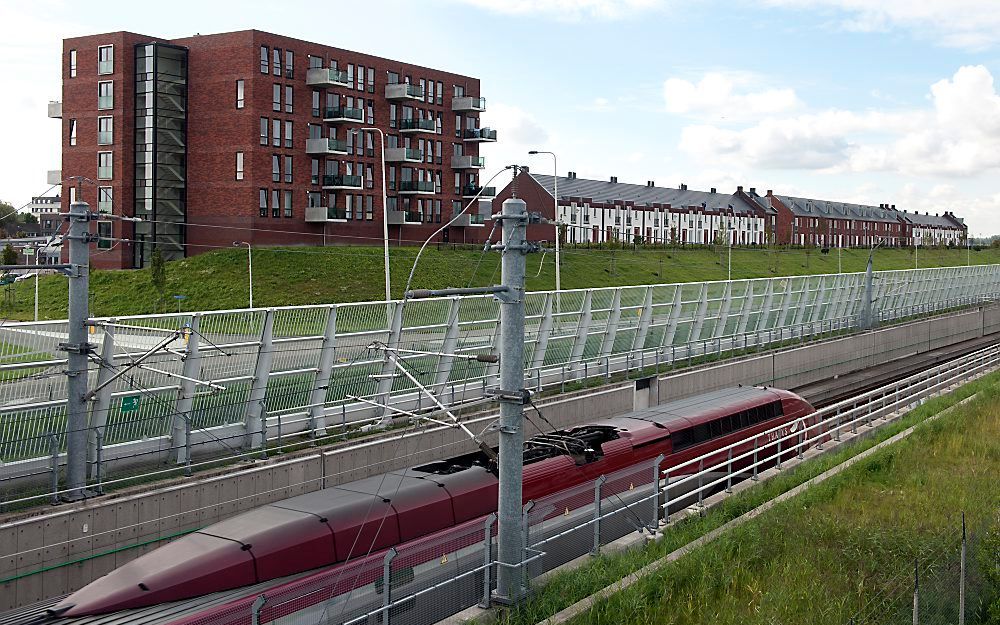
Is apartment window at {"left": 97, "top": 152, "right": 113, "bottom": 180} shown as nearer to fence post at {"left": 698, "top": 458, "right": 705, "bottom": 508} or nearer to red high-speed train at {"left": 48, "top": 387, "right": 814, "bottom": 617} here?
red high-speed train at {"left": 48, "top": 387, "right": 814, "bottom": 617}

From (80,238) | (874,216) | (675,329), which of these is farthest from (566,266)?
(874,216)

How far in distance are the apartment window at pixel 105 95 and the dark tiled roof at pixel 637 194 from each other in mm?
47439

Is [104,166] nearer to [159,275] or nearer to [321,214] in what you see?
[159,275]

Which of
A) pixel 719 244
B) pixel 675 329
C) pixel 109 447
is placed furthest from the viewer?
pixel 719 244

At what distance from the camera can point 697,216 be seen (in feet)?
409

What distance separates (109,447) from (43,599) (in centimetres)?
335

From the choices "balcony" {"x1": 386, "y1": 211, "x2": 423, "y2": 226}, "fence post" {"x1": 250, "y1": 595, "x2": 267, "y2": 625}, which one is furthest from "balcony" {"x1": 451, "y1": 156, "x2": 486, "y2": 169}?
"fence post" {"x1": 250, "y1": 595, "x2": 267, "y2": 625}

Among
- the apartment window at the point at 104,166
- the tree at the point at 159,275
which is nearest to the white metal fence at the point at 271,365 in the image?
the tree at the point at 159,275

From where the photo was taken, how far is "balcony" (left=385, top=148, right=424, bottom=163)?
69175 mm

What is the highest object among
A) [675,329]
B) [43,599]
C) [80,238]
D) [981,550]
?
[80,238]

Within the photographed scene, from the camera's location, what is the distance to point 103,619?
11.4m

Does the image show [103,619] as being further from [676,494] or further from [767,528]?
[676,494]

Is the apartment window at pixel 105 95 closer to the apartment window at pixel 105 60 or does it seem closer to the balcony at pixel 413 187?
the apartment window at pixel 105 60

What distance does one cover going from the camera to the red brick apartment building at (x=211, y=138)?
196ft
